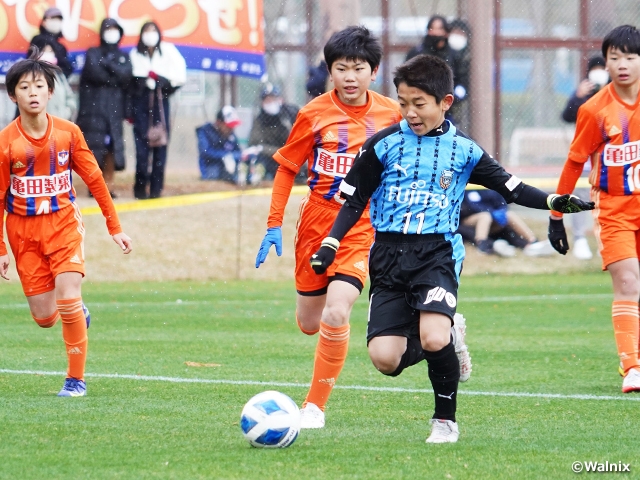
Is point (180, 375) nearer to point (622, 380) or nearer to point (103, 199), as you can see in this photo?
point (103, 199)

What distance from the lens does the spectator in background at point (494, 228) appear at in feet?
49.8

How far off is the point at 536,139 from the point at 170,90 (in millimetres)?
6289

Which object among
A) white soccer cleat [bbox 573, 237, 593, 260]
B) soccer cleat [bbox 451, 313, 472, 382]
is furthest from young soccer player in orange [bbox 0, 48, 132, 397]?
white soccer cleat [bbox 573, 237, 593, 260]

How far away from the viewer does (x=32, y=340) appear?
9.76m

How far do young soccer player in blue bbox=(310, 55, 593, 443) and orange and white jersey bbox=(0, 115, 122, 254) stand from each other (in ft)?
6.93

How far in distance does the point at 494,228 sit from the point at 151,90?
15.1ft

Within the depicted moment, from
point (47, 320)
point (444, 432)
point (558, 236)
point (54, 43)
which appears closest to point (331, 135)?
point (558, 236)

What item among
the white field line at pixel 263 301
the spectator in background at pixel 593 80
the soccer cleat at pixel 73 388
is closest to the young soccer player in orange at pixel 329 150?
the soccer cleat at pixel 73 388

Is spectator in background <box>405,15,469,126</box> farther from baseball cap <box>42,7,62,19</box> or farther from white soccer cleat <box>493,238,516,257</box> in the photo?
baseball cap <box>42,7,62,19</box>

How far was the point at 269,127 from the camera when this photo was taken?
15953 millimetres

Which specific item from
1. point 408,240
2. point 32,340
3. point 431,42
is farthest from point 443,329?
point 431,42

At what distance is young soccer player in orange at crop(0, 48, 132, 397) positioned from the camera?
7020 millimetres

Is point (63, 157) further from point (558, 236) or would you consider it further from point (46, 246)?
point (558, 236)

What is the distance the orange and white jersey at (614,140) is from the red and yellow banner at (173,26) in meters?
8.83
